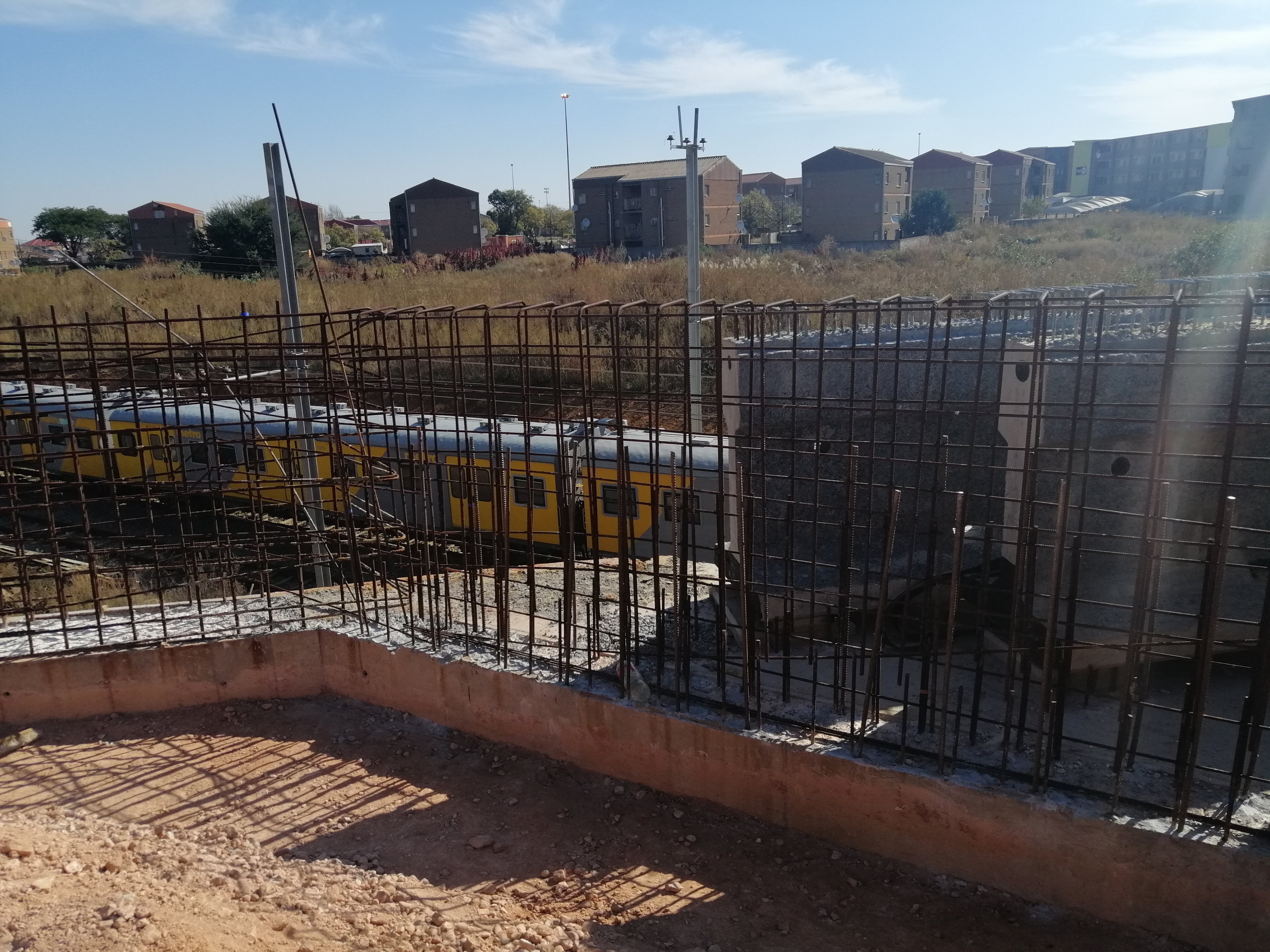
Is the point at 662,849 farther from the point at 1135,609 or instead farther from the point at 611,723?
the point at 1135,609

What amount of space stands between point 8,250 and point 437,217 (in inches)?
1352

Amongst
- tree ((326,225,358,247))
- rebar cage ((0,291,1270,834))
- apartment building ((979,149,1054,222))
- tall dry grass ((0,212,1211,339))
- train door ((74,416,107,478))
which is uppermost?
apartment building ((979,149,1054,222))

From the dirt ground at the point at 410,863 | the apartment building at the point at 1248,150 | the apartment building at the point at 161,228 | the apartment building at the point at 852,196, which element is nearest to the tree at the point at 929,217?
the apartment building at the point at 852,196

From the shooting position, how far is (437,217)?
4216 cm

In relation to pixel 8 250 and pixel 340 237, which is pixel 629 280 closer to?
pixel 340 237

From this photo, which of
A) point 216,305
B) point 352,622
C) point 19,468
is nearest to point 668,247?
point 216,305

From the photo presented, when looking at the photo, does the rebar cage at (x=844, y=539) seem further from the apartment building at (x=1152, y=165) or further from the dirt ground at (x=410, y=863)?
the apartment building at (x=1152, y=165)

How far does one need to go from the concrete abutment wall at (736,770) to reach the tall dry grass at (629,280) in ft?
47.9

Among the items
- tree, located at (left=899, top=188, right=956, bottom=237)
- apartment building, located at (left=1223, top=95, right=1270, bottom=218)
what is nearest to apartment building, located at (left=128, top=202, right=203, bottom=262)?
tree, located at (left=899, top=188, right=956, bottom=237)

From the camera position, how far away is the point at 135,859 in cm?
421

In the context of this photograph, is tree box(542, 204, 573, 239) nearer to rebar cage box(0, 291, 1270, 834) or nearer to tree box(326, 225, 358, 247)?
tree box(326, 225, 358, 247)

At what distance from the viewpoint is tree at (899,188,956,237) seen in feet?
135

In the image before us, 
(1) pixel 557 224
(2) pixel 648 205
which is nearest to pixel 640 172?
(2) pixel 648 205

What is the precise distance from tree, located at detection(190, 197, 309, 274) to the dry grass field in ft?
5.92
